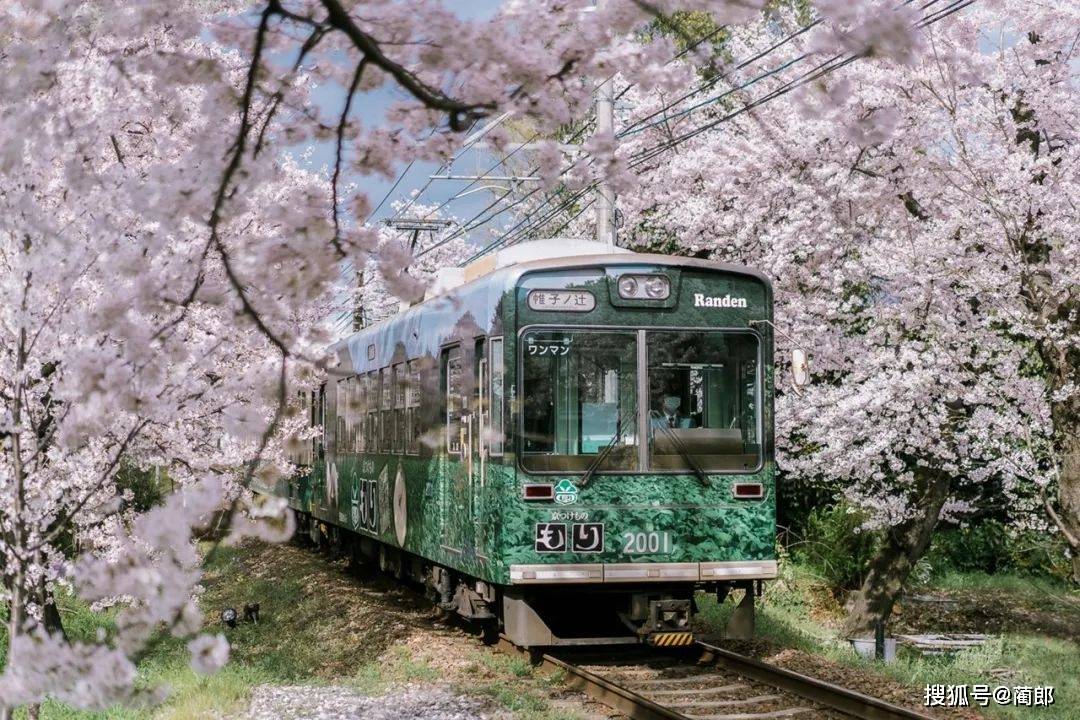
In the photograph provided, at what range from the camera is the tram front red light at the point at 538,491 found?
28.6 feet

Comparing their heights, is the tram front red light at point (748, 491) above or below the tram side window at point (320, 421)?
below

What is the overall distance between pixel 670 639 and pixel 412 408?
358 centimetres

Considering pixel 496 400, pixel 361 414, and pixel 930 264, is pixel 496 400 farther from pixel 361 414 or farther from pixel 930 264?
pixel 361 414

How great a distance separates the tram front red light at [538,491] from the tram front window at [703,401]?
0.73 metres

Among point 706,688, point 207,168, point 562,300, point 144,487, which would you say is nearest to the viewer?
point 207,168

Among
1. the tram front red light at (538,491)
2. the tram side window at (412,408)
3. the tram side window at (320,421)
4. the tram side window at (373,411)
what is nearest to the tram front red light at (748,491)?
the tram front red light at (538,491)

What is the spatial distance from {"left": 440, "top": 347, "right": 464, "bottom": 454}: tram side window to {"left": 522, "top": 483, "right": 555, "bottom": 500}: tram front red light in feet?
4.22

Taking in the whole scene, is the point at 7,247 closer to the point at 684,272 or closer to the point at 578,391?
the point at 578,391

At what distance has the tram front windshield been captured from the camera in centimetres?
881

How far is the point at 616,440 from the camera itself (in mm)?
8867

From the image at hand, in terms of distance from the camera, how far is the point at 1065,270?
1052 centimetres

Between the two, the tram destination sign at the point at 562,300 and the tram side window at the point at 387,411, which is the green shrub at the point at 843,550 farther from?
the tram destination sign at the point at 562,300

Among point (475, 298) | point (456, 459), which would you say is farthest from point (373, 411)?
point (475, 298)

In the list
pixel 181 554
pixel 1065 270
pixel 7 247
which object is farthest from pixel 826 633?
pixel 181 554
